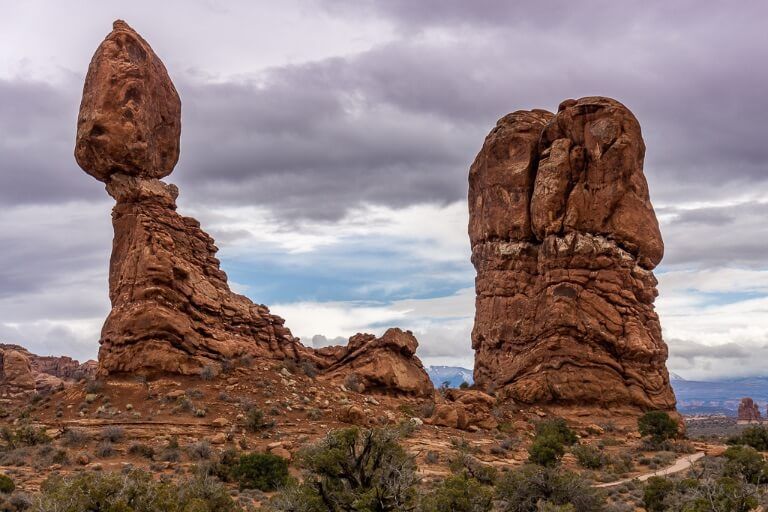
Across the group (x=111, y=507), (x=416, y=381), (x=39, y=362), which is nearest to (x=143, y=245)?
(x=416, y=381)

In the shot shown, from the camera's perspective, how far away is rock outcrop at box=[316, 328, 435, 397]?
38.7m

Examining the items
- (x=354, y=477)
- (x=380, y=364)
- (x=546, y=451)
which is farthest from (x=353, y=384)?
(x=354, y=477)

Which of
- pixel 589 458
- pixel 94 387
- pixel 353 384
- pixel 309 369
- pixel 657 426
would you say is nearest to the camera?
pixel 589 458

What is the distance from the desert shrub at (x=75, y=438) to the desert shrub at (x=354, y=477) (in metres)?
13.0

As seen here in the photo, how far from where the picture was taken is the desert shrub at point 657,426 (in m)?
36.8

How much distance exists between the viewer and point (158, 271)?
114 ft

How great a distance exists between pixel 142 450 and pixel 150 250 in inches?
466

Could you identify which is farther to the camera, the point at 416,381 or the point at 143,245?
the point at 416,381

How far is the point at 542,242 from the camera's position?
45.5 metres

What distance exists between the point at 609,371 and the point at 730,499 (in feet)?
78.3

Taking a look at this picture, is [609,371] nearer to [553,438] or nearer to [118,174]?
[553,438]

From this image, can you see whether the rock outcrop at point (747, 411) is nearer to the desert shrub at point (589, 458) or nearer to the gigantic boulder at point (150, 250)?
the desert shrub at point (589, 458)

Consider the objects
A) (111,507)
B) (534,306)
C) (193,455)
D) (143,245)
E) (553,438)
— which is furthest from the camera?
(534,306)

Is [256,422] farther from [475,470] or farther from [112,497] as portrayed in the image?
[112,497]
